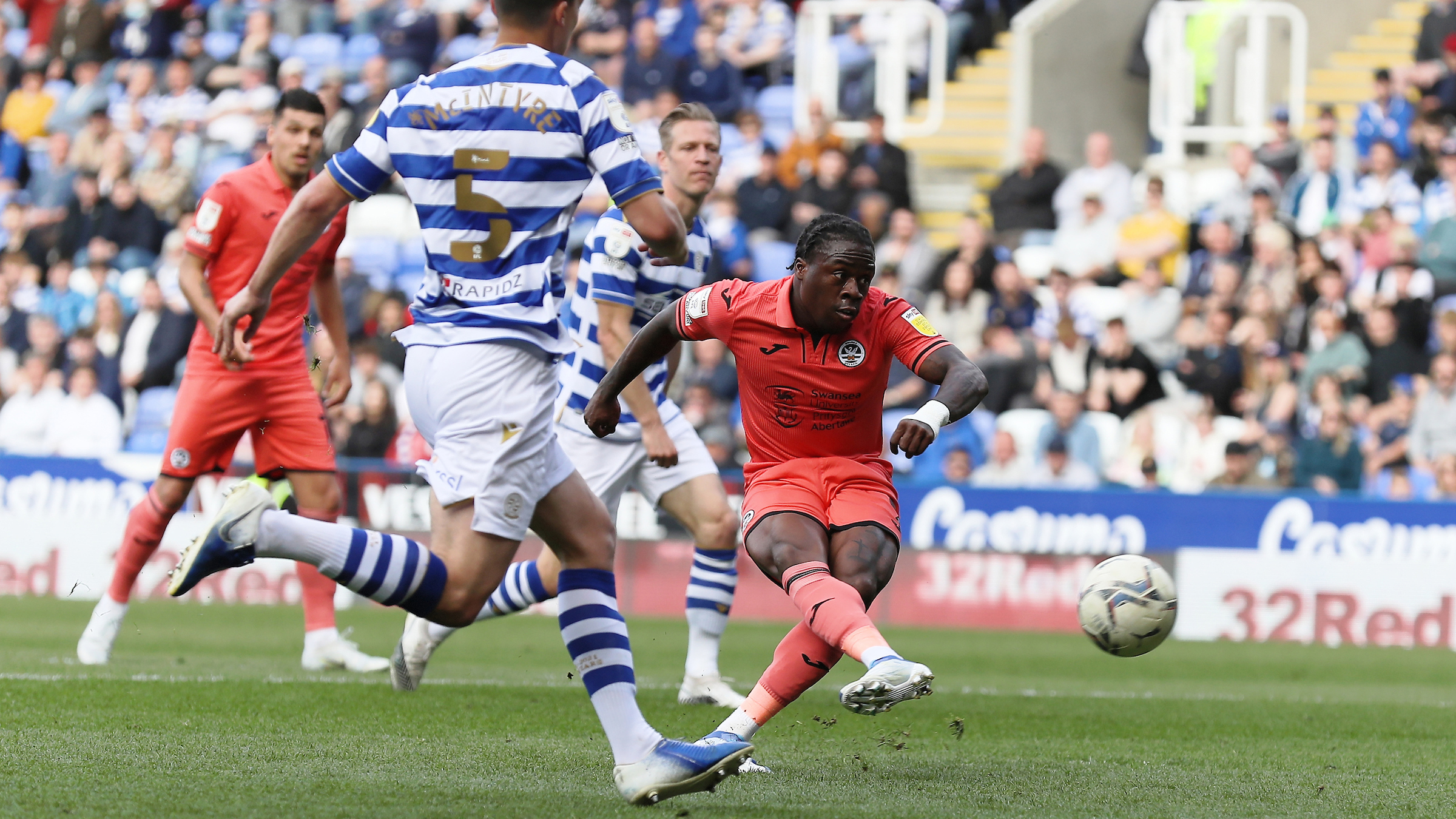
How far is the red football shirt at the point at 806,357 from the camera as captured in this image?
5844 millimetres

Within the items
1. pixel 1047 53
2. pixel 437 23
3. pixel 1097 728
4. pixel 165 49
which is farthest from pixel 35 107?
pixel 1097 728

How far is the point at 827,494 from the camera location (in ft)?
19.6

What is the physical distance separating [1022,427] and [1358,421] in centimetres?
280

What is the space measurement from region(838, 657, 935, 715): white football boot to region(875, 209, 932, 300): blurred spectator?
11.9 metres

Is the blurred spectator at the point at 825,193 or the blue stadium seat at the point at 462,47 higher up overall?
the blue stadium seat at the point at 462,47

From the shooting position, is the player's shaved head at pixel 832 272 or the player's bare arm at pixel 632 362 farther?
the player's bare arm at pixel 632 362

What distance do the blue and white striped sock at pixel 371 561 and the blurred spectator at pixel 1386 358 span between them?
11932 millimetres

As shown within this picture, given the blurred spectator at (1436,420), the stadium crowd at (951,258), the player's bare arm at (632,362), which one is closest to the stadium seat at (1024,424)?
the stadium crowd at (951,258)

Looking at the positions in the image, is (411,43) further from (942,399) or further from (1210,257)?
(942,399)

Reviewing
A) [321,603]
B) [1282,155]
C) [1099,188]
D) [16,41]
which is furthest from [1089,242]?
[16,41]

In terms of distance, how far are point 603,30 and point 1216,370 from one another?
945 cm

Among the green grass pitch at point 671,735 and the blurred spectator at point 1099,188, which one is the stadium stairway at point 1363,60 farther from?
the green grass pitch at point 671,735

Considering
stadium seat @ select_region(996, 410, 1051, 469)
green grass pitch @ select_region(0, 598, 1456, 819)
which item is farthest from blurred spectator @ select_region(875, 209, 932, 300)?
green grass pitch @ select_region(0, 598, 1456, 819)

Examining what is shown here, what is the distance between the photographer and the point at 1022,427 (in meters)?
15.3
